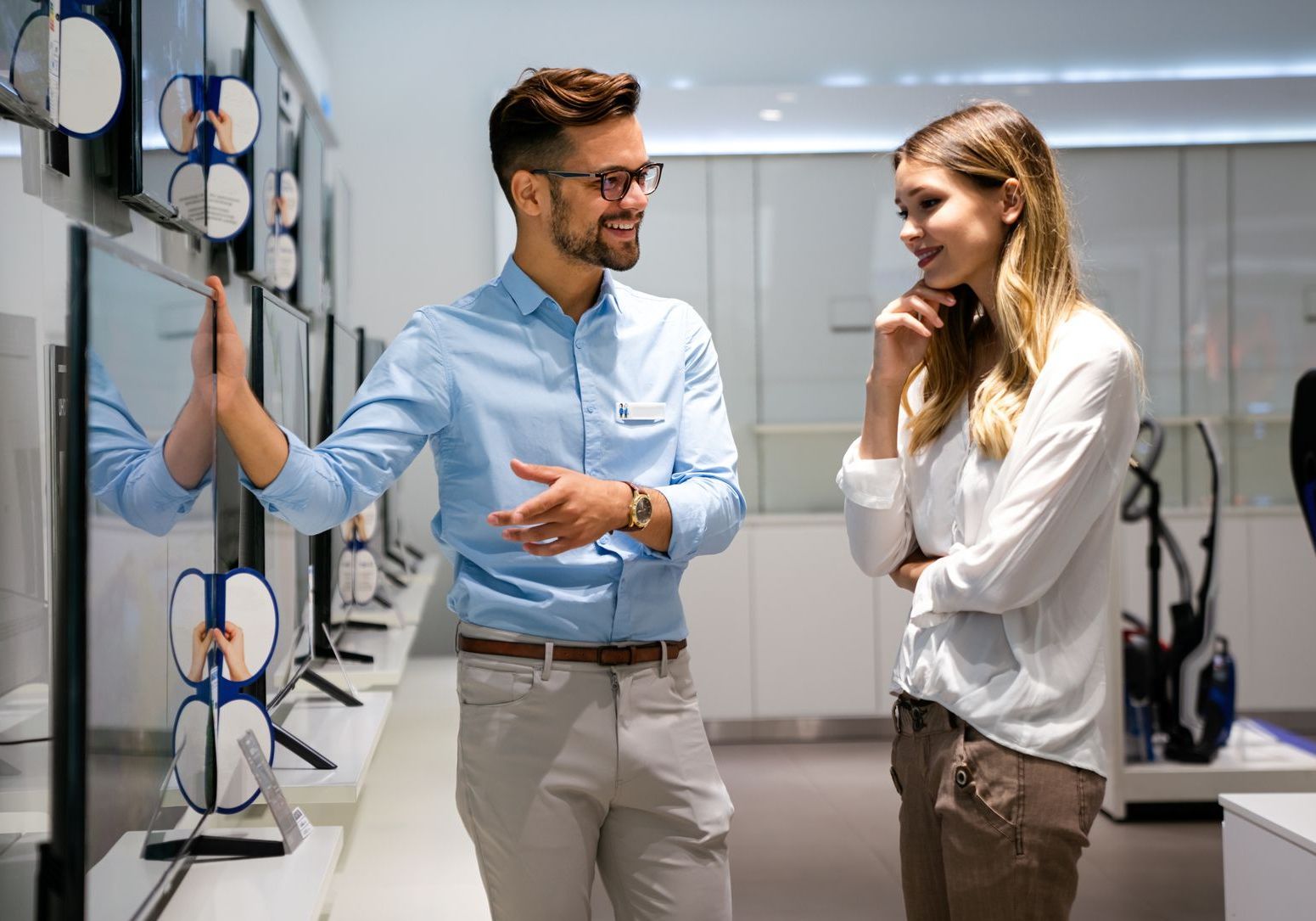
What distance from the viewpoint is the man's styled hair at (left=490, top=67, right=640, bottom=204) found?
5.34 ft

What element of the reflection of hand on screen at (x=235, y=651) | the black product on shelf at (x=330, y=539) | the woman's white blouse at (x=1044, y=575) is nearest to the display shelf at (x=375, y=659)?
the black product on shelf at (x=330, y=539)

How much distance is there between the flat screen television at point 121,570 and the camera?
105 centimetres

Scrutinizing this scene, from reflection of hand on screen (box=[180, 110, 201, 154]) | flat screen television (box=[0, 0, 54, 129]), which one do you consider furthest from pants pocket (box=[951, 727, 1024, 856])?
reflection of hand on screen (box=[180, 110, 201, 154])

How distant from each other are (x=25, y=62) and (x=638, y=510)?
1052mm

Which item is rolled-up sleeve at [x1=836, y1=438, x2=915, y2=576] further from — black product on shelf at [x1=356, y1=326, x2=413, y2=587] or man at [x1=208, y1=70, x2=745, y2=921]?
black product on shelf at [x1=356, y1=326, x2=413, y2=587]

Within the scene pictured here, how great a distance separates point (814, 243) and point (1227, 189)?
2.16 metres

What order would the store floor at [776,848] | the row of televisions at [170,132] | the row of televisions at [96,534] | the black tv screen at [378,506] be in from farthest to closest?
1. the black tv screen at [378,506]
2. the store floor at [776,848]
3. the row of televisions at [170,132]
4. the row of televisions at [96,534]

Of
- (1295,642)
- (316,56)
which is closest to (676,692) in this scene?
(316,56)

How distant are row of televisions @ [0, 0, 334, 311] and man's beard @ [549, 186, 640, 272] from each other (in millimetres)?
737

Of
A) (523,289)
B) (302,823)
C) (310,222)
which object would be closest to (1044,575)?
(523,289)

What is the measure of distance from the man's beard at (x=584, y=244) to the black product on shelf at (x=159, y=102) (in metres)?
0.97

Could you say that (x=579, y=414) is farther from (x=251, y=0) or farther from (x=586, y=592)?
(x=251, y=0)

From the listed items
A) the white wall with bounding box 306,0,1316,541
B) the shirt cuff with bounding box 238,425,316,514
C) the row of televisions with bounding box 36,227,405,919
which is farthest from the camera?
the white wall with bounding box 306,0,1316,541

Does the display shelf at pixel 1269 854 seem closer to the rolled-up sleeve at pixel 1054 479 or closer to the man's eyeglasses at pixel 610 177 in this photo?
the rolled-up sleeve at pixel 1054 479
